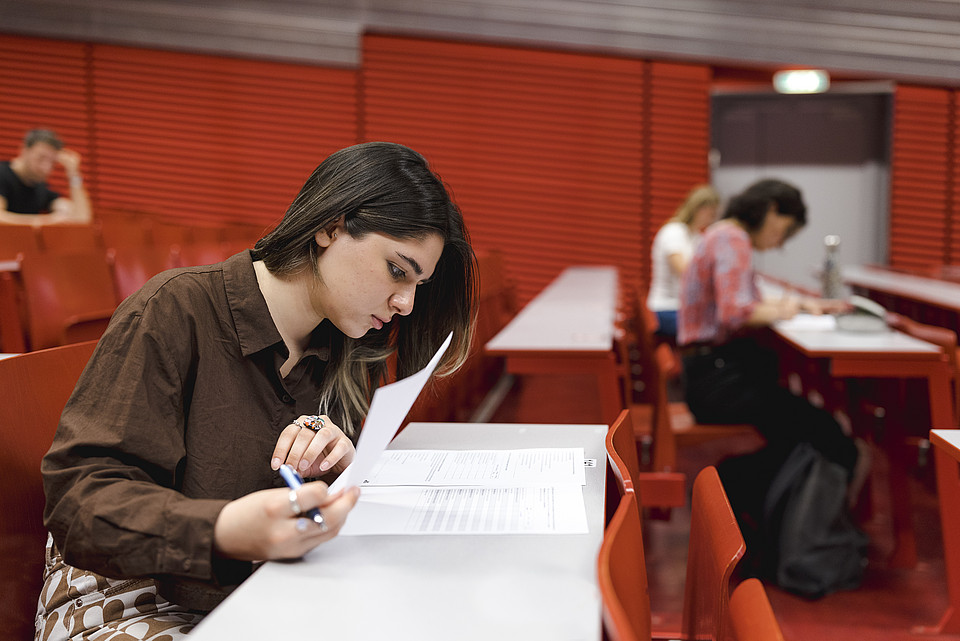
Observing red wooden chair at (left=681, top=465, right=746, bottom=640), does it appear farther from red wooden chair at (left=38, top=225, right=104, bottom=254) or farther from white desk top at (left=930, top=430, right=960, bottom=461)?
red wooden chair at (left=38, top=225, right=104, bottom=254)

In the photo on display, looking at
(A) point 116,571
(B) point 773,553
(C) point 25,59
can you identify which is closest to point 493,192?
(C) point 25,59

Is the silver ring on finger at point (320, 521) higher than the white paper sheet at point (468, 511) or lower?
higher

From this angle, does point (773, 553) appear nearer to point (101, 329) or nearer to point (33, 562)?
point (33, 562)

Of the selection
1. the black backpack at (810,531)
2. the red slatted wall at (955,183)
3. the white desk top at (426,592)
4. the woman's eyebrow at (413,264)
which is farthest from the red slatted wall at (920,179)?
the white desk top at (426,592)

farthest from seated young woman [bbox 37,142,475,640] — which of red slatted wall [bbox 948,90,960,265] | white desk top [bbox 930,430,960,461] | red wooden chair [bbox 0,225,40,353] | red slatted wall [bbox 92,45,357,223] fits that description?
red slatted wall [bbox 948,90,960,265]

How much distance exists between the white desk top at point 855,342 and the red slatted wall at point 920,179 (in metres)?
5.44

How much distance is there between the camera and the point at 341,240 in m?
1.35

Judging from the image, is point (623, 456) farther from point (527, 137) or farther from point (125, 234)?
point (527, 137)

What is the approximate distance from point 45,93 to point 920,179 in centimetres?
863

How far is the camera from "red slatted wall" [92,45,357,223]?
8.02 meters

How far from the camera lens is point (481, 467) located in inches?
56.0

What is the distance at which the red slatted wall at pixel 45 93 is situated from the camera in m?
8.00

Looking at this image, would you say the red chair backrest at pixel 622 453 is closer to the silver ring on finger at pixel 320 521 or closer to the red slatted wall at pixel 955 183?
the silver ring on finger at pixel 320 521

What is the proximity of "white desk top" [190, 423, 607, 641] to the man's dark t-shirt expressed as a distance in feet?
18.8
